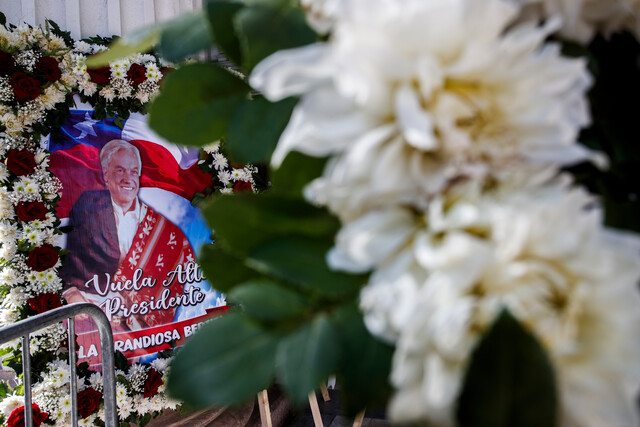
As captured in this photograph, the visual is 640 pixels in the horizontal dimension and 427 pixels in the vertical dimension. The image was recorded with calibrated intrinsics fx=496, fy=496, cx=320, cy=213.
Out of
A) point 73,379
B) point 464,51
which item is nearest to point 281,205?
point 464,51

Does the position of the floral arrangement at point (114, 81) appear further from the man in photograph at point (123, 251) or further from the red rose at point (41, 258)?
the red rose at point (41, 258)

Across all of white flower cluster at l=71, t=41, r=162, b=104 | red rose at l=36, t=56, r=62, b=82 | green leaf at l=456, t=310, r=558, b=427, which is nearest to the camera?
green leaf at l=456, t=310, r=558, b=427

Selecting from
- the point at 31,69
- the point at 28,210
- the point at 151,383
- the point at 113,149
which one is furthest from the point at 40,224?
the point at 151,383

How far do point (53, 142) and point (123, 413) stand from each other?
1.45m

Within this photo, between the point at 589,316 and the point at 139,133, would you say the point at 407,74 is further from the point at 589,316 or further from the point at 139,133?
the point at 139,133

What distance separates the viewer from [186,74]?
13.2 inches

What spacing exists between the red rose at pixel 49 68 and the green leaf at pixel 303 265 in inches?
107

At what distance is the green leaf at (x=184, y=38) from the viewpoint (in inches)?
12.5

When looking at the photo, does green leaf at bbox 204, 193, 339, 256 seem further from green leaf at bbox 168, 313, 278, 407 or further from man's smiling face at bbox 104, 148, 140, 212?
man's smiling face at bbox 104, 148, 140, 212

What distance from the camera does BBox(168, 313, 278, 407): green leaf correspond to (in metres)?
0.23

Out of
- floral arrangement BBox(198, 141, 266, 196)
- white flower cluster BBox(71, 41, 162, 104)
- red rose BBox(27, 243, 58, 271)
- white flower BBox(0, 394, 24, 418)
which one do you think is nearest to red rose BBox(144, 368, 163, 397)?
white flower BBox(0, 394, 24, 418)

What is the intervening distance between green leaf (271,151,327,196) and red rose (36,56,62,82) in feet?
8.82

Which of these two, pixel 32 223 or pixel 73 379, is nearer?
pixel 73 379

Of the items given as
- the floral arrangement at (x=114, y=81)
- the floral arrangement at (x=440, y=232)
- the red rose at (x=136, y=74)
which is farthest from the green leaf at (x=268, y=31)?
the red rose at (x=136, y=74)
